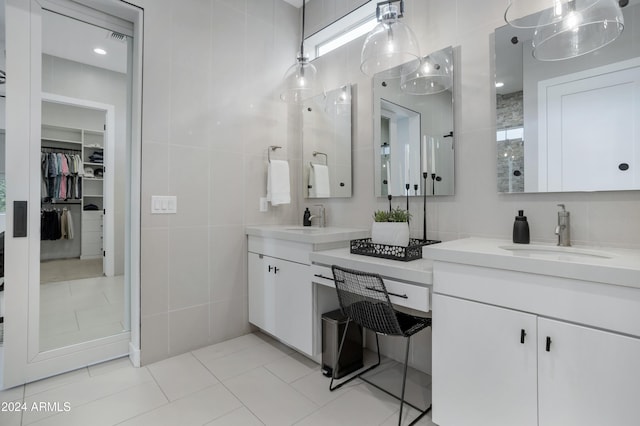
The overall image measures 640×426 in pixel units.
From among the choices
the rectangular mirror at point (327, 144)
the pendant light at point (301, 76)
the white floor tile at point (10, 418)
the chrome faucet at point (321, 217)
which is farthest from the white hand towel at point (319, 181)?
the white floor tile at point (10, 418)

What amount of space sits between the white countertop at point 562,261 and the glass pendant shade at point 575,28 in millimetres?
911

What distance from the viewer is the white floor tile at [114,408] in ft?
5.19

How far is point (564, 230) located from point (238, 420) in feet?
6.21

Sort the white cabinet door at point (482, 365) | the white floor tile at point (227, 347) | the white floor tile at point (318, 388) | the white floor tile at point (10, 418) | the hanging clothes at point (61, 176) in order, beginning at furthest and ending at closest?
the white floor tile at point (227, 347) < the hanging clothes at point (61, 176) < the white floor tile at point (318, 388) < the white floor tile at point (10, 418) < the white cabinet door at point (482, 365)

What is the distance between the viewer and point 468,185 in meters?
1.91

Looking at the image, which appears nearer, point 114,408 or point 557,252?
point 557,252

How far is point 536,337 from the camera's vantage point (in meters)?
1.15

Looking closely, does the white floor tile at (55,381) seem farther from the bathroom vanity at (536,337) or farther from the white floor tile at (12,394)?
the bathroom vanity at (536,337)

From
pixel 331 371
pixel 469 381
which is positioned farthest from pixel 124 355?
pixel 469 381

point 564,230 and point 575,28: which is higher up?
point 575,28

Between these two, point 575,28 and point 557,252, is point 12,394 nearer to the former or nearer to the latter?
point 557,252

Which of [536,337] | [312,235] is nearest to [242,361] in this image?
[312,235]

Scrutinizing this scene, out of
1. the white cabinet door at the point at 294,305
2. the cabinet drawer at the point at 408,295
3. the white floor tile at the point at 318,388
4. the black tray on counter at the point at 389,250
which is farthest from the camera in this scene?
the white cabinet door at the point at 294,305

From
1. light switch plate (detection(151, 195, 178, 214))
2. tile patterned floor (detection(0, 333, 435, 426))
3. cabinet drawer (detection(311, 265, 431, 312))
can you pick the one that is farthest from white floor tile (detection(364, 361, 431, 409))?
light switch plate (detection(151, 195, 178, 214))
